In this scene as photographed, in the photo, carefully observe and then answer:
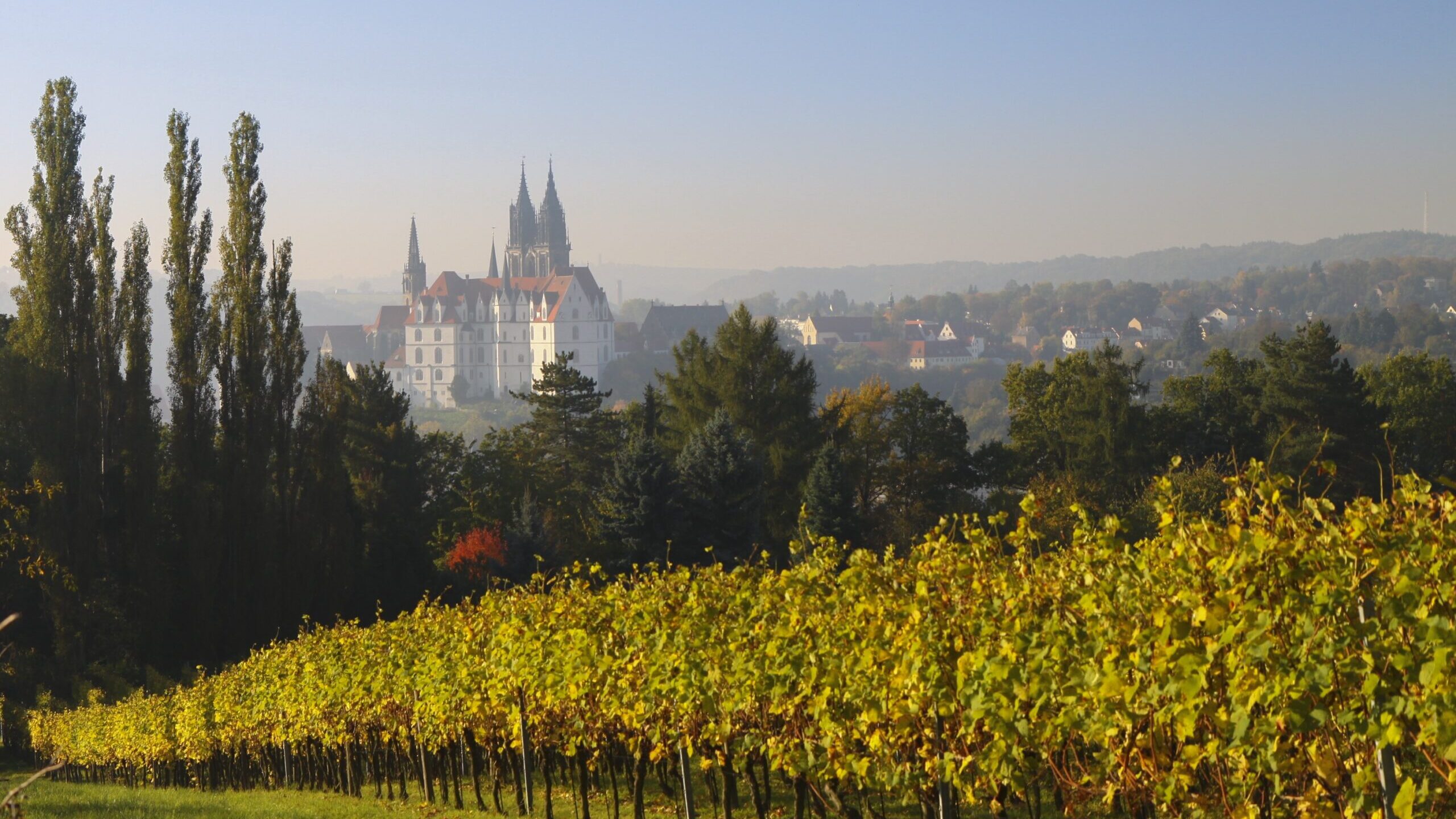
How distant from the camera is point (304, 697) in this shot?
16703mm

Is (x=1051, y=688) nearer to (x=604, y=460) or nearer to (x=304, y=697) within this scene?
(x=304, y=697)

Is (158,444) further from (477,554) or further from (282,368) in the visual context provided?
(477,554)

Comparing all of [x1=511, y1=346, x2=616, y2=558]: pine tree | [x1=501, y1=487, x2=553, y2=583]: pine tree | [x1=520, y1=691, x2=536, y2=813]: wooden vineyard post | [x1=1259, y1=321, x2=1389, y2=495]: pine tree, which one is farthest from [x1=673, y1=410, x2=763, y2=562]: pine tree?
[x1=520, y1=691, x2=536, y2=813]: wooden vineyard post

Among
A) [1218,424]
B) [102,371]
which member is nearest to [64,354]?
[102,371]

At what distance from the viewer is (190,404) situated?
35.3m

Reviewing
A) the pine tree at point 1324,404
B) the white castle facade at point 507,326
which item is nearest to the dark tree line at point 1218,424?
the pine tree at point 1324,404

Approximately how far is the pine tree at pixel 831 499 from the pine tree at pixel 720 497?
193 centimetres

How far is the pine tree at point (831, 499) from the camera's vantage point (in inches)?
1642

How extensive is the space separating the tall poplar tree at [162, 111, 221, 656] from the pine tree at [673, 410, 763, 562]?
1342 centimetres

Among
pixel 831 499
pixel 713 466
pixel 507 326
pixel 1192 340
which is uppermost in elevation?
pixel 507 326

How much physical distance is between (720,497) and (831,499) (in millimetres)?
3367

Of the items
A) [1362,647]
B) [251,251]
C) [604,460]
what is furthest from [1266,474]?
[604,460]

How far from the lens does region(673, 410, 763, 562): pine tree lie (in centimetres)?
4206

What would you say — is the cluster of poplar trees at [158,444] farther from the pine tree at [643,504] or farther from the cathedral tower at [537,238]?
the cathedral tower at [537,238]
